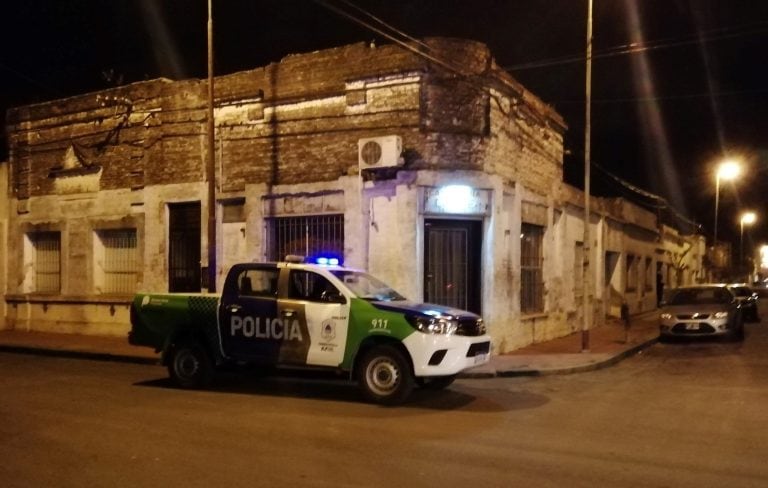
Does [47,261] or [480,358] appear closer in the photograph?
[480,358]

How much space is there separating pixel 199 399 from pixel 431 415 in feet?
11.0

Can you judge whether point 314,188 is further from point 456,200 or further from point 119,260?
point 119,260

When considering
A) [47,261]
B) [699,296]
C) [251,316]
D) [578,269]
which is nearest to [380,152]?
[251,316]

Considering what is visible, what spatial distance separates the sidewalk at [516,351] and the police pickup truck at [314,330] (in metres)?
2.99

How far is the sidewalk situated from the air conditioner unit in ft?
14.5

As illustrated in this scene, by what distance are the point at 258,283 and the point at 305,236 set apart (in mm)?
5543

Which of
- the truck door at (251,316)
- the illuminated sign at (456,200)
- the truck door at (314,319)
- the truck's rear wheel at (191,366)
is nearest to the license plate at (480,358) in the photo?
the truck door at (314,319)

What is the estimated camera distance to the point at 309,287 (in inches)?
412

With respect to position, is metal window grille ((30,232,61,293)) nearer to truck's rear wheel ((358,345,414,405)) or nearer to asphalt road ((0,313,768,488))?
asphalt road ((0,313,768,488))

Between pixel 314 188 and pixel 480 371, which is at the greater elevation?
pixel 314 188

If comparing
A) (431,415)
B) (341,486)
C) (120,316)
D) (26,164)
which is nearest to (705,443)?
(431,415)

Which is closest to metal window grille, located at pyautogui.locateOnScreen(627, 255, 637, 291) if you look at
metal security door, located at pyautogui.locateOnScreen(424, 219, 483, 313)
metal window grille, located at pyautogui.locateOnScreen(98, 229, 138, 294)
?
metal security door, located at pyautogui.locateOnScreen(424, 219, 483, 313)

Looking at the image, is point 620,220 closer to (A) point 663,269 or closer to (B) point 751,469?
(A) point 663,269

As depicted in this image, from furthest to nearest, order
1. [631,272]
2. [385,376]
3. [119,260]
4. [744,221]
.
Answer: [744,221] < [631,272] < [119,260] < [385,376]
